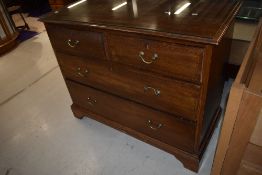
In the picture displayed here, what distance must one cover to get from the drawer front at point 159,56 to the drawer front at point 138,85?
49mm

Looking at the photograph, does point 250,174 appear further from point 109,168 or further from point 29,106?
point 29,106

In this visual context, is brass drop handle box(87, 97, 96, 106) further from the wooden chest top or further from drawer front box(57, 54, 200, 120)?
the wooden chest top

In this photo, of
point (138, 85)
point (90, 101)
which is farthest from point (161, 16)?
point (90, 101)

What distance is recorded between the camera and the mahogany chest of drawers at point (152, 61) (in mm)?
903

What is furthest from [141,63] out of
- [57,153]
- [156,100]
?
[57,153]

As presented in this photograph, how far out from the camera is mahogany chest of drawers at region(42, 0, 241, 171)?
2.96 ft

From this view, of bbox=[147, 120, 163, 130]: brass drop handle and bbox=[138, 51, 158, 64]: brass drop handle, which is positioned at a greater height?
bbox=[138, 51, 158, 64]: brass drop handle

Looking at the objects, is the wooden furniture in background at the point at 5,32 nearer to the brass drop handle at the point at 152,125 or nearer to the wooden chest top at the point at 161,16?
the wooden chest top at the point at 161,16

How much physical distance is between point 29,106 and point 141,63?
1.32 m

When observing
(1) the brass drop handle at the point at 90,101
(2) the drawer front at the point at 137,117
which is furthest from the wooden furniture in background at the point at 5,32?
(1) the brass drop handle at the point at 90,101

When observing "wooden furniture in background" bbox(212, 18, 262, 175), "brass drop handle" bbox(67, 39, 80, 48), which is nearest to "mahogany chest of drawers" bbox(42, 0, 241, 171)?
"brass drop handle" bbox(67, 39, 80, 48)

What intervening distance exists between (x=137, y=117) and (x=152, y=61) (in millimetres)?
429

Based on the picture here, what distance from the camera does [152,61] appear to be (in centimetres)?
99

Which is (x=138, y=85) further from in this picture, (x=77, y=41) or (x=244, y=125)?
(x=244, y=125)
